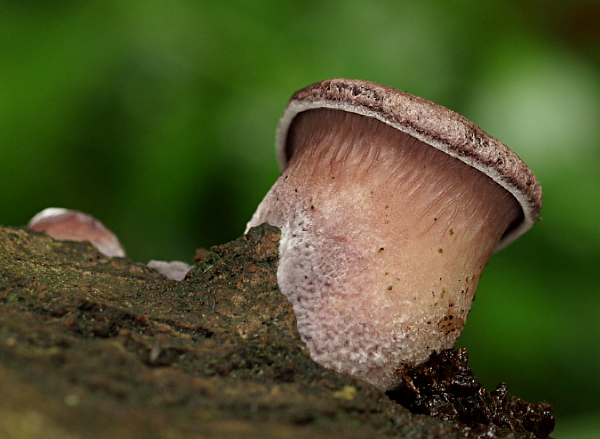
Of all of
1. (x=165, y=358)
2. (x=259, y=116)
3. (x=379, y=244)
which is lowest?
(x=165, y=358)

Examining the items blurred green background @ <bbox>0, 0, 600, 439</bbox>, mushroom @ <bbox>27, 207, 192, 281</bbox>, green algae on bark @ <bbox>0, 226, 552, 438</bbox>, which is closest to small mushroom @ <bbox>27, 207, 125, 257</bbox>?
mushroom @ <bbox>27, 207, 192, 281</bbox>

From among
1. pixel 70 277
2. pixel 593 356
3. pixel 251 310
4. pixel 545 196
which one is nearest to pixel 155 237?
pixel 70 277

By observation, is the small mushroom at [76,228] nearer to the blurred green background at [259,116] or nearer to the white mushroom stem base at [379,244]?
the blurred green background at [259,116]

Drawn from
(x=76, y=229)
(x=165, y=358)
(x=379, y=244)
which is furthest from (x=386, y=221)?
(x=76, y=229)

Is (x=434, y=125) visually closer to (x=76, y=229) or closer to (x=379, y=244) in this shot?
(x=379, y=244)

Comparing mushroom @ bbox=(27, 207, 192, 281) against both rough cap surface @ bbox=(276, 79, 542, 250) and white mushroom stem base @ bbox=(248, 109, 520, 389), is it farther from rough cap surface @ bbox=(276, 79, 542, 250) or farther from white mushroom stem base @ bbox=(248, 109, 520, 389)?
rough cap surface @ bbox=(276, 79, 542, 250)

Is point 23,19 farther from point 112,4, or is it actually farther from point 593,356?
point 593,356

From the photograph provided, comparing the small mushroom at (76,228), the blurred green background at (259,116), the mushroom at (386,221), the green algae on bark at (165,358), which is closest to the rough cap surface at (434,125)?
the mushroom at (386,221)
